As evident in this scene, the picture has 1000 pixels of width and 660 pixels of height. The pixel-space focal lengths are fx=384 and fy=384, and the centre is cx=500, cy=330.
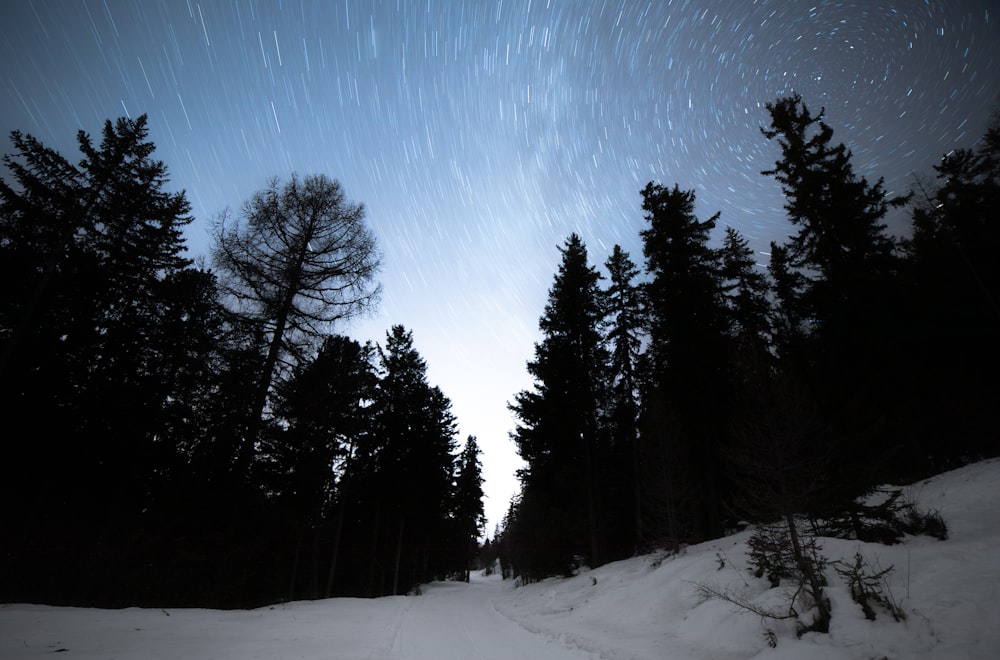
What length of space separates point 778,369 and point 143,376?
22.3m

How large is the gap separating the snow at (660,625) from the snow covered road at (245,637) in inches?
1.1

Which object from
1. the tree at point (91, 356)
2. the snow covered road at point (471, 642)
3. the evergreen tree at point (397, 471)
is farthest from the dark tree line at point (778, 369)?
the tree at point (91, 356)

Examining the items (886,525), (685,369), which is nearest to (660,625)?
(886,525)

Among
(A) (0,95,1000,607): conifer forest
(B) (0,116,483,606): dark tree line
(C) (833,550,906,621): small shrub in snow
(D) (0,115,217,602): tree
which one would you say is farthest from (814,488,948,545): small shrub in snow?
(D) (0,115,217,602): tree

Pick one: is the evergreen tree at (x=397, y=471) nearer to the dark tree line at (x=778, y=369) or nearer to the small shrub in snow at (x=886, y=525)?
the dark tree line at (x=778, y=369)

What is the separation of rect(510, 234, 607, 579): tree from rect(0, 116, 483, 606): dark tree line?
11.7 metres

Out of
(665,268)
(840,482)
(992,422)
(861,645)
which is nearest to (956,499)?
(840,482)

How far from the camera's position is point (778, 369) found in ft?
42.5

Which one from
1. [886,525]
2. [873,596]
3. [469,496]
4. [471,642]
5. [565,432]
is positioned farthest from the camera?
[469,496]

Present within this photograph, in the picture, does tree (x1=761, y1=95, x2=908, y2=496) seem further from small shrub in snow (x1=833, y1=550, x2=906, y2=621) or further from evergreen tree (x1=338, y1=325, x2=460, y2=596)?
evergreen tree (x1=338, y1=325, x2=460, y2=596)

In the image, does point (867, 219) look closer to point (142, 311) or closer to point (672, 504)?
point (672, 504)

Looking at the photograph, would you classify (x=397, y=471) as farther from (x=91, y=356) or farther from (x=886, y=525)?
(x=886, y=525)

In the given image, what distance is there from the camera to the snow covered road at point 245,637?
222 inches

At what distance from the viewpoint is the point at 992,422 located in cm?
1570
